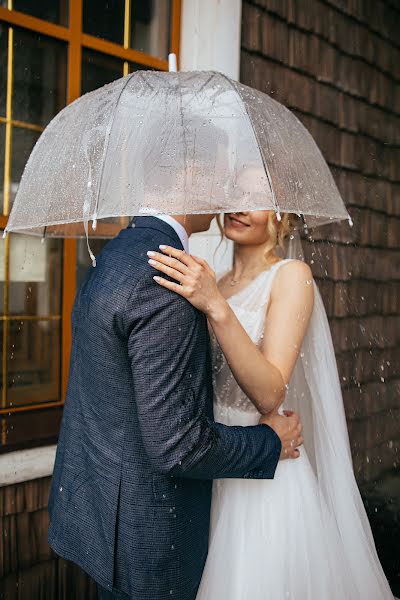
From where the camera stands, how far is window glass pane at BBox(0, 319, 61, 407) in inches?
106

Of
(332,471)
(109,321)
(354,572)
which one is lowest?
(354,572)

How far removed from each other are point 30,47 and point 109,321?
178cm

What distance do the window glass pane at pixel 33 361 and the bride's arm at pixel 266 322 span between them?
4.29 ft

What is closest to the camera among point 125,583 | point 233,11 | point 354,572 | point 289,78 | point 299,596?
point 125,583

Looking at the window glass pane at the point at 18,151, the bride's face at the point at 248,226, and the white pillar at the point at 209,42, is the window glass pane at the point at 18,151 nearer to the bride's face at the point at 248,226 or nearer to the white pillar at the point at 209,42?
the white pillar at the point at 209,42

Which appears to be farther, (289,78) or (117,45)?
(289,78)

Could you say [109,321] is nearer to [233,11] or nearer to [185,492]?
[185,492]

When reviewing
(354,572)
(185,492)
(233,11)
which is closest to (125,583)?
(185,492)

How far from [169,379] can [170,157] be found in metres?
0.53

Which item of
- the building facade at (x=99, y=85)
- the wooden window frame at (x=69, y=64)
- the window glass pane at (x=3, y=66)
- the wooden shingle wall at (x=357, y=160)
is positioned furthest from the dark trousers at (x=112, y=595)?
the wooden shingle wall at (x=357, y=160)

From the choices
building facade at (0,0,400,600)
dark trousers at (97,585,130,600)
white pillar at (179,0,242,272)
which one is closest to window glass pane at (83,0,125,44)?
building facade at (0,0,400,600)

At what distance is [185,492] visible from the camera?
1615 millimetres

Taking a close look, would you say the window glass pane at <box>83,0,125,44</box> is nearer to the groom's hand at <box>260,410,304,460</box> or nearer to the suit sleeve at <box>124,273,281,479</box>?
the suit sleeve at <box>124,273,281,479</box>

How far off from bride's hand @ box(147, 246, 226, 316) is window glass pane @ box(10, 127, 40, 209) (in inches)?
57.4
